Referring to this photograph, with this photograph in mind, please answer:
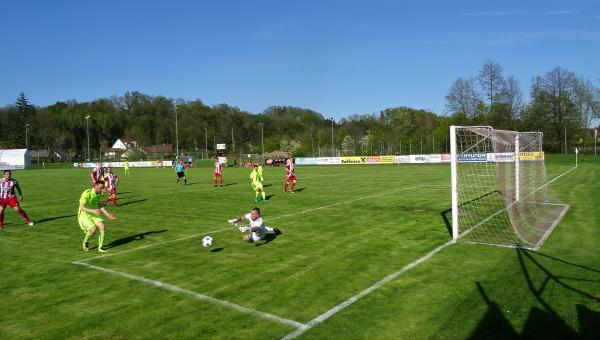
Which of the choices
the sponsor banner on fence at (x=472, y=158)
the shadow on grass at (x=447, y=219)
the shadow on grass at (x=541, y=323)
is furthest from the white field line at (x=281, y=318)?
the sponsor banner on fence at (x=472, y=158)

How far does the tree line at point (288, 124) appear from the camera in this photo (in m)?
73.1

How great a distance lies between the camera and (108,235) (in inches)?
531

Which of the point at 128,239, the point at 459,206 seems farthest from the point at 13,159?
the point at 459,206

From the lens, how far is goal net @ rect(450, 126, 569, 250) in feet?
37.1

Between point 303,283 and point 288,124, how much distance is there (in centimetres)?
12769

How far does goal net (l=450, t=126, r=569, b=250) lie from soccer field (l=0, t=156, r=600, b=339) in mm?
670

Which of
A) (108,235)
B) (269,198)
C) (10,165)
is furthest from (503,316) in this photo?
(10,165)

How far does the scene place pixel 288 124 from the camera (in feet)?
442

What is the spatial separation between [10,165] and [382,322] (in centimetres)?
9415

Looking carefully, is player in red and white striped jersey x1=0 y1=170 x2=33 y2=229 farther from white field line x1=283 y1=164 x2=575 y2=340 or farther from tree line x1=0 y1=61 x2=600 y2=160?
tree line x1=0 y1=61 x2=600 y2=160

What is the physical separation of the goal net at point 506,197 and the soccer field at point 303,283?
670 mm

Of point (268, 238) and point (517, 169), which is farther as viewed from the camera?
point (517, 169)

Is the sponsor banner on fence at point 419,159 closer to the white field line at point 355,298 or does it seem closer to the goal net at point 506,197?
the goal net at point 506,197

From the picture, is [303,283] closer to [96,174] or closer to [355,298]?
[355,298]
